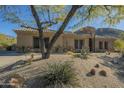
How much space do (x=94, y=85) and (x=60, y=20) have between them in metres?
3.81

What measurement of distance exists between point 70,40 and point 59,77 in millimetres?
12927

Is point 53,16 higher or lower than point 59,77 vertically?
higher

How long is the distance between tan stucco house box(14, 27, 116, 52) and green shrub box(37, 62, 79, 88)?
879 centimetres

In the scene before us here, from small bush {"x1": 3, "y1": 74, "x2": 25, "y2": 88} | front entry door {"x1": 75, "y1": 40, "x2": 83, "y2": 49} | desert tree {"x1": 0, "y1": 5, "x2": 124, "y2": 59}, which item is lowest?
small bush {"x1": 3, "y1": 74, "x2": 25, "y2": 88}

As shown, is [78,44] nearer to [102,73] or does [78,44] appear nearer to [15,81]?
[102,73]

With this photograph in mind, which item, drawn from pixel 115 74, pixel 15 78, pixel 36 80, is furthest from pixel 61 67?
pixel 115 74

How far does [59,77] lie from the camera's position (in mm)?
6840

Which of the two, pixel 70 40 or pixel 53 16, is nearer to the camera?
pixel 53 16

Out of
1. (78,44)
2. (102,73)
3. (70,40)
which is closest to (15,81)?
(102,73)

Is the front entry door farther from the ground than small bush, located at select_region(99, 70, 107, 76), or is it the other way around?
the front entry door

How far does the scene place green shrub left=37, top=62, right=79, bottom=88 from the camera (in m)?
6.78

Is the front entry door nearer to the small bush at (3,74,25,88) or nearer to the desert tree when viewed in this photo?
the desert tree

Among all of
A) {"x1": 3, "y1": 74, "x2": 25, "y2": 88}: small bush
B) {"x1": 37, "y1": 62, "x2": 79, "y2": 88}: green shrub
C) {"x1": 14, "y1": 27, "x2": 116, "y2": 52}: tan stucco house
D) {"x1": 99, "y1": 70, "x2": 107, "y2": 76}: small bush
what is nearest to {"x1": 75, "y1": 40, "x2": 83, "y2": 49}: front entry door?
{"x1": 14, "y1": 27, "x2": 116, "y2": 52}: tan stucco house


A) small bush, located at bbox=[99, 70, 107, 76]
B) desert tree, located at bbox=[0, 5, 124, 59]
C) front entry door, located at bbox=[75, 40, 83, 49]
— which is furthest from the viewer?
front entry door, located at bbox=[75, 40, 83, 49]
